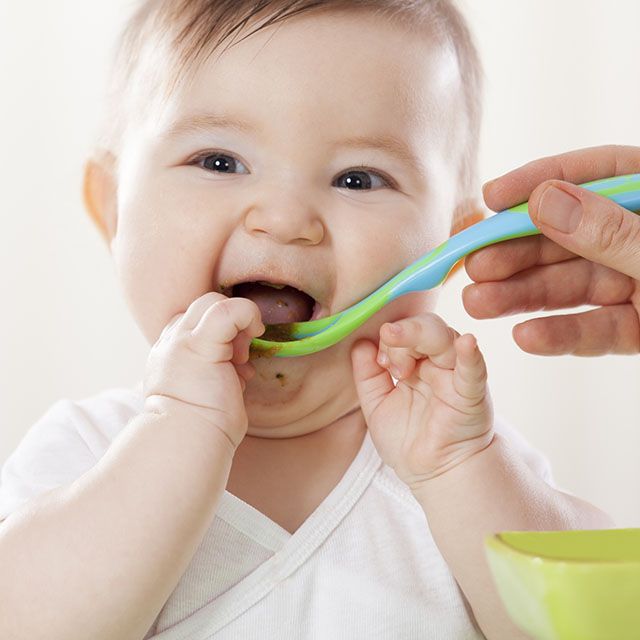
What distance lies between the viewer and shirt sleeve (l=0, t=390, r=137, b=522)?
815 mm

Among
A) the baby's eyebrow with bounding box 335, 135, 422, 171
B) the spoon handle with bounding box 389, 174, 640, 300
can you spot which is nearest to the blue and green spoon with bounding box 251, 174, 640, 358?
the spoon handle with bounding box 389, 174, 640, 300

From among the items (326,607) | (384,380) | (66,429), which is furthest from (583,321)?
(66,429)

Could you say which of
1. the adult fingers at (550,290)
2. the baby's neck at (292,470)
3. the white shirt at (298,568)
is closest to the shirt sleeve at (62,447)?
the white shirt at (298,568)

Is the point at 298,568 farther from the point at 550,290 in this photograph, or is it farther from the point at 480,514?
the point at 550,290

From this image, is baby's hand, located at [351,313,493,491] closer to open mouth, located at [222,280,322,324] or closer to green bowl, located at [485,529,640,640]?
open mouth, located at [222,280,322,324]

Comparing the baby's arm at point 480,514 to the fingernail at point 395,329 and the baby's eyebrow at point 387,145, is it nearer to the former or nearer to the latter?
the fingernail at point 395,329

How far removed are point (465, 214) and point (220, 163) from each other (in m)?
0.32

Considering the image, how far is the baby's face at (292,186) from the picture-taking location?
812 millimetres

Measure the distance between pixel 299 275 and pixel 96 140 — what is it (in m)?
0.38

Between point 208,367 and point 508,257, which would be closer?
point 208,367

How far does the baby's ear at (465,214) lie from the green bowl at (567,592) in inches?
23.6

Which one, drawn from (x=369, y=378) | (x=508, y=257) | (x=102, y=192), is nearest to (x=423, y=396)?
(x=369, y=378)

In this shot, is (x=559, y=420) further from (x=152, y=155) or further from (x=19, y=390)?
(x=152, y=155)

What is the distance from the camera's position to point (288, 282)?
804 mm
